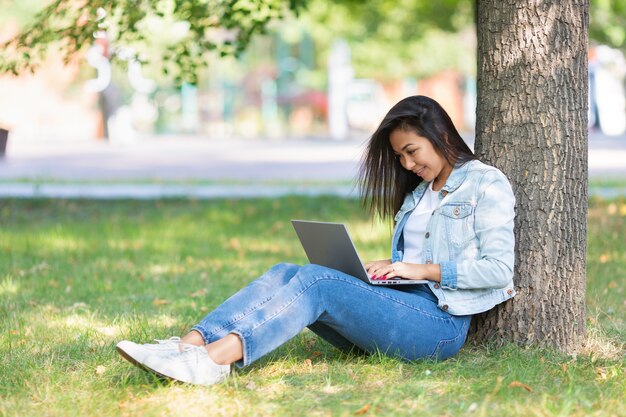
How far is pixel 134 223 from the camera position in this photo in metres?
9.52

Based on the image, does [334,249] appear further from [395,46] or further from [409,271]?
[395,46]

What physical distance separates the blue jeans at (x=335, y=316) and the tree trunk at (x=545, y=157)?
1.28 feet

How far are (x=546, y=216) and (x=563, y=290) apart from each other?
33 cm

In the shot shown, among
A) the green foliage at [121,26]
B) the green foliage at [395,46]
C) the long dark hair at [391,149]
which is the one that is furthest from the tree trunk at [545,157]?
the green foliage at [395,46]

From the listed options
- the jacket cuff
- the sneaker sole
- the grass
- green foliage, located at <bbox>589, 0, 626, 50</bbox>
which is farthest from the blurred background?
the sneaker sole

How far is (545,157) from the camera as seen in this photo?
4184 millimetres

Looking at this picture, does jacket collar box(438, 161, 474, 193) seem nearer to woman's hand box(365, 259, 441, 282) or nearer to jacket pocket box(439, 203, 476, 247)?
jacket pocket box(439, 203, 476, 247)

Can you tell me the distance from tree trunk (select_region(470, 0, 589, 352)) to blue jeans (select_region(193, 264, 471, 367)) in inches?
15.4

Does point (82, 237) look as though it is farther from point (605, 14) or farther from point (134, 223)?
point (605, 14)

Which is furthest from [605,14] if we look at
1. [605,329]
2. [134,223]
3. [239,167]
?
[605,329]

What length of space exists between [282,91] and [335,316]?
34.2m

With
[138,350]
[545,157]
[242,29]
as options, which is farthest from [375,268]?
[242,29]

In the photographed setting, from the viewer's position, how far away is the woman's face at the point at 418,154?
13.1ft

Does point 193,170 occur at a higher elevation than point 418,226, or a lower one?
lower
